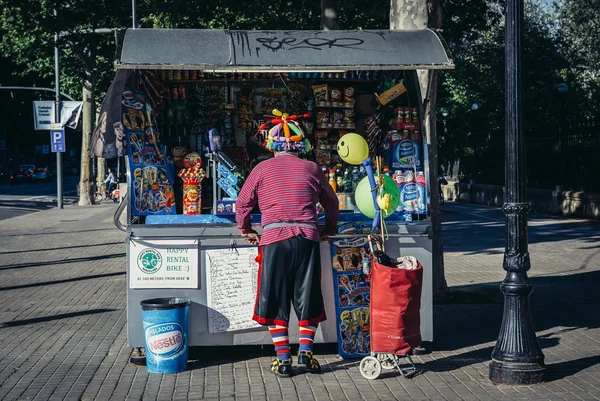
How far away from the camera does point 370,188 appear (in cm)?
673

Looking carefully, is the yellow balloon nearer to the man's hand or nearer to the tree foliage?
the man's hand

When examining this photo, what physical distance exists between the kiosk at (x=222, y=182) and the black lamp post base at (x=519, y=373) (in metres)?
1.02

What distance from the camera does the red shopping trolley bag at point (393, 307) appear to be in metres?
6.26

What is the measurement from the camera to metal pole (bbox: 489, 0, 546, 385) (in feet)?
20.1

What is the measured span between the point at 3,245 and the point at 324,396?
1408 cm

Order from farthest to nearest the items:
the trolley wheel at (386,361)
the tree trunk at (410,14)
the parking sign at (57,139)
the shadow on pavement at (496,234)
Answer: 1. the parking sign at (57,139)
2. the shadow on pavement at (496,234)
3. the tree trunk at (410,14)
4. the trolley wheel at (386,361)

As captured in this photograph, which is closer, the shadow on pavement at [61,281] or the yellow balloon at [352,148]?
the yellow balloon at [352,148]

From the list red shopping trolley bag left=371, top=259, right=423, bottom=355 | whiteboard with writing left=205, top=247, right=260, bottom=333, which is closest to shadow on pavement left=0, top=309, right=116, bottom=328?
whiteboard with writing left=205, top=247, right=260, bottom=333

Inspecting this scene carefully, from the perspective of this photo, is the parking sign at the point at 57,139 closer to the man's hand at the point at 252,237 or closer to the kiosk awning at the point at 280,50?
the kiosk awning at the point at 280,50

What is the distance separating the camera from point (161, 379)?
6.38 meters

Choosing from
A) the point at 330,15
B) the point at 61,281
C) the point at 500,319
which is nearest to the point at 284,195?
the point at 500,319

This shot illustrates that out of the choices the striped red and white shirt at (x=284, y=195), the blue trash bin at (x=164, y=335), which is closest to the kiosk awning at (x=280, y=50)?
the striped red and white shirt at (x=284, y=195)

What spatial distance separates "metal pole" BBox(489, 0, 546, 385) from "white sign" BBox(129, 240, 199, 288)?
8.51 ft

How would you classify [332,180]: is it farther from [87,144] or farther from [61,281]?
[87,144]
